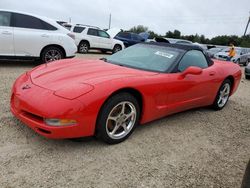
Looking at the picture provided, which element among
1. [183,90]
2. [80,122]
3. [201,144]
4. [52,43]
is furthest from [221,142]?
[52,43]

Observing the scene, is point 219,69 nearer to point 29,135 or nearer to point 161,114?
point 161,114

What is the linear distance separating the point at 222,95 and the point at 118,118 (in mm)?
2925

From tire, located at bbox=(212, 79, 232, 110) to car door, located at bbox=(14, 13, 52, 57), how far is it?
4968 millimetres

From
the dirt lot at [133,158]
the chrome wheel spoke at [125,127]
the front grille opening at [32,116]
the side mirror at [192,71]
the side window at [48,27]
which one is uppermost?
the side window at [48,27]

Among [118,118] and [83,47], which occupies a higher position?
[83,47]

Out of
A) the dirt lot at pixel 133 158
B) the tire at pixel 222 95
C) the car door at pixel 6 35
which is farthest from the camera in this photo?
the car door at pixel 6 35

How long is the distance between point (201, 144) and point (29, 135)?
2.29m

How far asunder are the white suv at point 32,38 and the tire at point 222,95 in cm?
475

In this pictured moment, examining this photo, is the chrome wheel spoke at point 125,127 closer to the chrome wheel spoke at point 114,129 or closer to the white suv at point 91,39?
the chrome wheel spoke at point 114,129

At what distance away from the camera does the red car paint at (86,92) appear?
292 centimetres

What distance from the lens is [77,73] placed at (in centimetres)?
355

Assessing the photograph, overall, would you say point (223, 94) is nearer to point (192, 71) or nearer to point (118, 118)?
point (192, 71)

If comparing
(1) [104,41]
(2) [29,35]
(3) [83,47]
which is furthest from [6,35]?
(1) [104,41]

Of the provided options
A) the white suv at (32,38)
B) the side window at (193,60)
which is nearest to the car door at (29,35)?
the white suv at (32,38)
